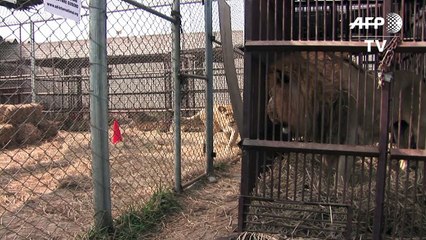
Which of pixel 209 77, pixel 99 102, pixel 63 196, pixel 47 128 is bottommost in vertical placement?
pixel 63 196

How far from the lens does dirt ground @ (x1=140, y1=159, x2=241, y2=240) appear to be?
365 centimetres

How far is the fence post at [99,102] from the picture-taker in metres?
3.17

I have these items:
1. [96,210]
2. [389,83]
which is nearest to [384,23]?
[389,83]

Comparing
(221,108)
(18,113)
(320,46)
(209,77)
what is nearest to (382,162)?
(320,46)

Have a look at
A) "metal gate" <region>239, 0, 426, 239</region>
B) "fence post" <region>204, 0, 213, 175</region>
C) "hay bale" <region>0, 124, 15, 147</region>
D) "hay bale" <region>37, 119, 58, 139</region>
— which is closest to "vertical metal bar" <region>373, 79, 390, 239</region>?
"metal gate" <region>239, 0, 426, 239</region>

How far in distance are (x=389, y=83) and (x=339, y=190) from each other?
1.04m

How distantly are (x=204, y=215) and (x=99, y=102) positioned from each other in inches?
60.2

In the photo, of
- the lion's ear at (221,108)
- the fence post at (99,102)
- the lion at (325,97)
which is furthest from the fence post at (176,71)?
the lion's ear at (221,108)

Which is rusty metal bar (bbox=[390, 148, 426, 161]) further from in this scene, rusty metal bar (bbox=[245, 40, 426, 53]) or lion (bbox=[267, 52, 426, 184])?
rusty metal bar (bbox=[245, 40, 426, 53])

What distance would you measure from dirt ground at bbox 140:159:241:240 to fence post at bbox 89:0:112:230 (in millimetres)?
585

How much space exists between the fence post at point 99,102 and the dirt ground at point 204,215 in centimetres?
59

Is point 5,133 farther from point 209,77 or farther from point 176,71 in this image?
point 176,71

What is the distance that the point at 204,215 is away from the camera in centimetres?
412

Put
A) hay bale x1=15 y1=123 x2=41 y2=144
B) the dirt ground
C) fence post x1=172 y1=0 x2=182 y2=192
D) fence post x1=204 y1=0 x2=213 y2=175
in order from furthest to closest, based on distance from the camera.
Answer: hay bale x1=15 y1=123 x2=41 y2=144 → fence post x1=204 y1=0 x2=213 y2=175 → fence post x1=172 y1=0 x2=182 y2=192 → the dirt ground
